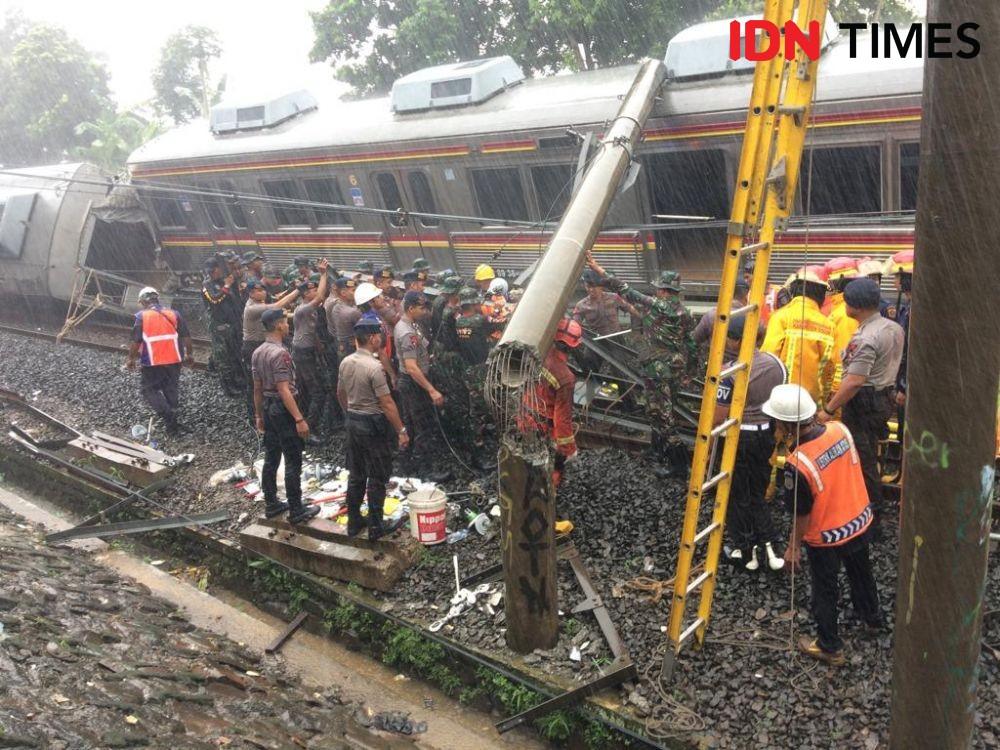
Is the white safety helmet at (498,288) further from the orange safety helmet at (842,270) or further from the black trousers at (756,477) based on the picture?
the black trousers at (756,477)

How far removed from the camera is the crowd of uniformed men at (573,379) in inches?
185

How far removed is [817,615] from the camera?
15.7 ft

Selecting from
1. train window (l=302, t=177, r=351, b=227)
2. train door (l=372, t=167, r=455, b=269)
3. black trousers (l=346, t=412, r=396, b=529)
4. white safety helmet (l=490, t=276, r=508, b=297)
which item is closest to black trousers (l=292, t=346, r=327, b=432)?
white safety helmet (l=490, t=276, r=508, b=297)

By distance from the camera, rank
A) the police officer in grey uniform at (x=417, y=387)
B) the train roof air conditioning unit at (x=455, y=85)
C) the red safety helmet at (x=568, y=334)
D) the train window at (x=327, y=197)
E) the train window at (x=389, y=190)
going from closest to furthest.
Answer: the red safety helmet at (x=568, y=334)
the police officer in grey uniform at (x=417, y=387)
the train roof air conditioning unit at (x=455, y=85)
the train window at (x=389, y=190)
the train window at (x=327, y=197)

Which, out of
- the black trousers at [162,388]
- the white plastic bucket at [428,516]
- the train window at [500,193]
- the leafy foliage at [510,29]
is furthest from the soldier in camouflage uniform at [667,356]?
the leafy foliage at [510,29]

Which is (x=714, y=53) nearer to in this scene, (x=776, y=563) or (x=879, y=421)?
(x=879, y=421)

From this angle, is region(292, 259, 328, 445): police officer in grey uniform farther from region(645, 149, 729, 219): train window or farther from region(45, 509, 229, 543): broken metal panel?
region(645, 149, 729, 219): train window

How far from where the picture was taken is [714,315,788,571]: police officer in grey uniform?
5551 millimetres

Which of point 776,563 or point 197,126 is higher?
point 197,126

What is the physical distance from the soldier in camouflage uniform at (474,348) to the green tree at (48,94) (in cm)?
2696

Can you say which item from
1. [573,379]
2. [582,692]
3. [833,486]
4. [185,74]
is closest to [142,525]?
[573,379]

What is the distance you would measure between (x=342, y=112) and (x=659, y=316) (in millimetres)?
8135

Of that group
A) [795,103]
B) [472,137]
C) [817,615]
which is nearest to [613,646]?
[817,615]

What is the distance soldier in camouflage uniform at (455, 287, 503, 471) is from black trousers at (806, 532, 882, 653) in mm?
3519
